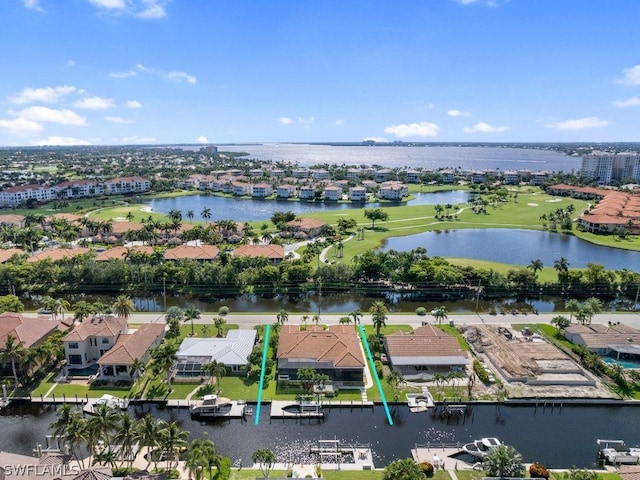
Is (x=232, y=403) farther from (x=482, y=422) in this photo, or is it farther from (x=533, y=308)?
(x=533, y=308)

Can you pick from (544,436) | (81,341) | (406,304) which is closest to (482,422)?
(544,436)

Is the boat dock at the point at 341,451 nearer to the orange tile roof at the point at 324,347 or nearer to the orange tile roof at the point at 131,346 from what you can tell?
the orange tile roof at the point at 324,347

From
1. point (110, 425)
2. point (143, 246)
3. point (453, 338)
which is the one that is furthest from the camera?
point (143, 246)

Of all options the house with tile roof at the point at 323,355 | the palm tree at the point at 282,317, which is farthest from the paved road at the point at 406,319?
the house with tile roof at the point at 323,355

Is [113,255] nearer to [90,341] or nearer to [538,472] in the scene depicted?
[90,341]

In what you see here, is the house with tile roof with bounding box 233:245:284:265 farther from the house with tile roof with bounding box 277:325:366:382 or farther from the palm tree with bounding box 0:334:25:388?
the palm tree with bounding box 0:334:25:388
